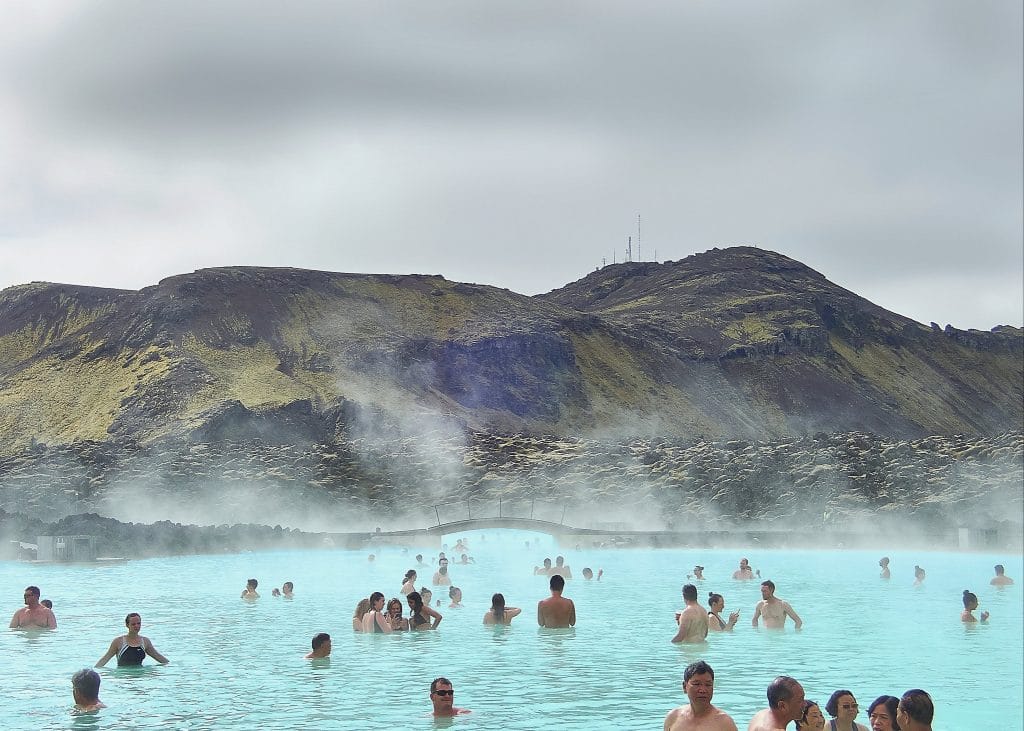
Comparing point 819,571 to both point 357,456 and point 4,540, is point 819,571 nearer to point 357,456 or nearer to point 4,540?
point 4,540

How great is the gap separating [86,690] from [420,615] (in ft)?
26.3

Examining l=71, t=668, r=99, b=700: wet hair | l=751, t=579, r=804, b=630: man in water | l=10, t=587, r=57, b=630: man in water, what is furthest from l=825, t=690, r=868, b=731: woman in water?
l=10, t=587, r=57, b=630: man in water

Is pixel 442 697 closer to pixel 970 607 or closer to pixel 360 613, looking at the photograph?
pixel 360 613

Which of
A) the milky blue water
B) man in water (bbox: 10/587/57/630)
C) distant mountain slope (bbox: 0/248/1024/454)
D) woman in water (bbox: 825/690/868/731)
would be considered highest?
distant mountain slope (bbox: 0/248/1024/454)

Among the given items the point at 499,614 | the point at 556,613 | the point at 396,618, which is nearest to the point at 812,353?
the point at 499,614

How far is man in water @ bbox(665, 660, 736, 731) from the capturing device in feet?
26.6

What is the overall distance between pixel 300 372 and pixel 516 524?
6740 cm

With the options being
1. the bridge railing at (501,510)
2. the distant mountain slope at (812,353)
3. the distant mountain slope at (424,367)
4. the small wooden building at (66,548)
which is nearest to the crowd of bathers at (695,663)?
the small wooden building at (66,548)

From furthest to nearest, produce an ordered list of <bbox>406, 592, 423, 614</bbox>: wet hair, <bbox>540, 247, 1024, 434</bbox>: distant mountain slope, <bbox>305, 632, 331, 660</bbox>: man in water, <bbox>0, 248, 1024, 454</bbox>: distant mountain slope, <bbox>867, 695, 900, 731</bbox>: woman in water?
<bbox>540, 247, 1024, 434</bbox>: distant mountain slope, <bbox>0, 248, 1024, 454</bbox>: distant mountain slope, <bbox>406, 592, 423, 614</bbox>: wet hair, <bbox>305, 632, 331, 660</bbox>: man in water, <bbox>867, 695, 900, 731</bbox>: woman in water

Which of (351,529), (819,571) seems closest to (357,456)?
(351,529)

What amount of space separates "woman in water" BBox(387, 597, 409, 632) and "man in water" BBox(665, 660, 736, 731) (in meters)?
11.1

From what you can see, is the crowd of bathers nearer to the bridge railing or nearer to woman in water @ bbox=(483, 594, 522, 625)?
woman in water @ bbox=(483, 594, 522, 625)

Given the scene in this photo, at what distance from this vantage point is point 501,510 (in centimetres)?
7138

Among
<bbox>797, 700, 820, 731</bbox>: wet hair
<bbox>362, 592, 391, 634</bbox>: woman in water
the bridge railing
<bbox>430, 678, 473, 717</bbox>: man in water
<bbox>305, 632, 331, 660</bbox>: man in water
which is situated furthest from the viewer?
the bridge railing
